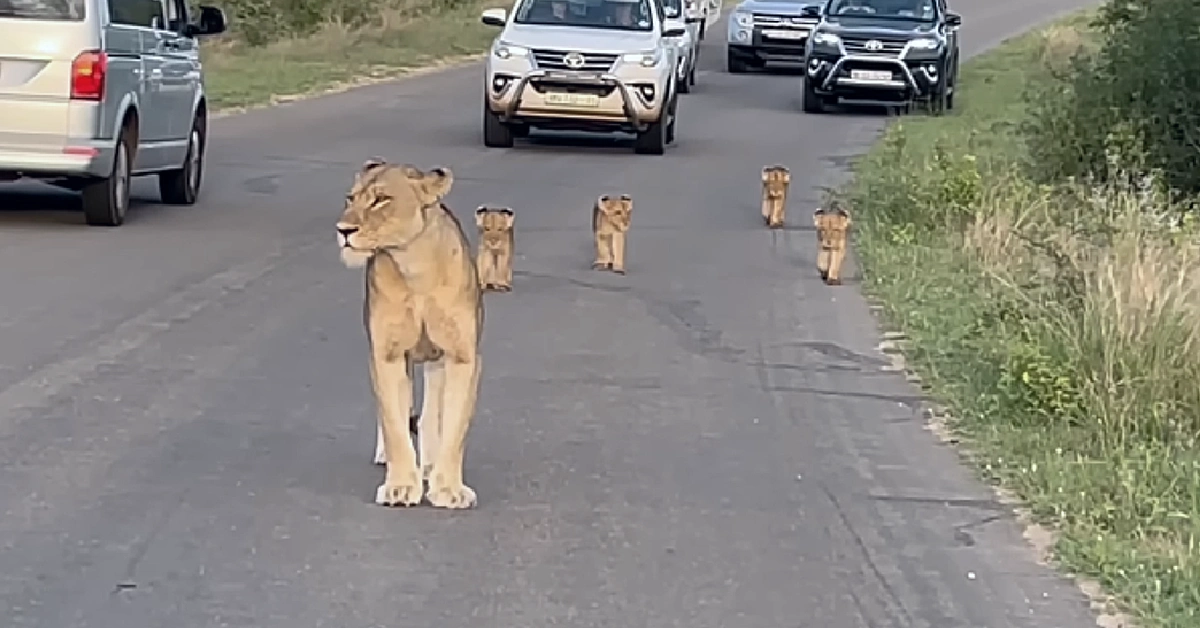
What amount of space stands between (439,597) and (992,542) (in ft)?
6.43

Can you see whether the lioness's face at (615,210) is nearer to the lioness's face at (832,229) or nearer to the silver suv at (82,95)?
the lioness's face at (832,229)

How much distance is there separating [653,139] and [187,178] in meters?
6.90

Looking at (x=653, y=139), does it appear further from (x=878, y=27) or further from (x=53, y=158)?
(x=53, y=158)

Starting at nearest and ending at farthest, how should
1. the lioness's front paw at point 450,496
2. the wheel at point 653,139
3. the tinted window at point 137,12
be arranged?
1. the lioness's front paw at point 450,496
2. the tinted window at point 137,12
3. the wheel at point 653,139

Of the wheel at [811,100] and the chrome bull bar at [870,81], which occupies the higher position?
the chrome bull bar at [870,81]

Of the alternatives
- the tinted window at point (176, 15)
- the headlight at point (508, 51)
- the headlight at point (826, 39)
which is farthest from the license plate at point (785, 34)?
the tinted window at point (176, 15)

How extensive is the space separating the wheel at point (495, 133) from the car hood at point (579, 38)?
83 cm

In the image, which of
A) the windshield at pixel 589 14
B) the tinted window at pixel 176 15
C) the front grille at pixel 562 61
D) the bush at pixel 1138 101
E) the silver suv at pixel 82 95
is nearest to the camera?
the silver suv at pixel 82 95

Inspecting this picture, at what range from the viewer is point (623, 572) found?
22.5 ft

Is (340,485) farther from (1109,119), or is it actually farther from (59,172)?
(1109,119)

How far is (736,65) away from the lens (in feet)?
123

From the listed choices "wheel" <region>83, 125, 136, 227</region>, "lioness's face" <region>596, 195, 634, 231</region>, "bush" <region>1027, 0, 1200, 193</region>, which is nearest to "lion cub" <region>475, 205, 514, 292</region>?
"lioness's face" <region>596, 195, 634, 231</region>

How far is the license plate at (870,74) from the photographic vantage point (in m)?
28.7

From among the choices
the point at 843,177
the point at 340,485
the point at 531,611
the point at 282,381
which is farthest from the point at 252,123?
the point at 531,611
